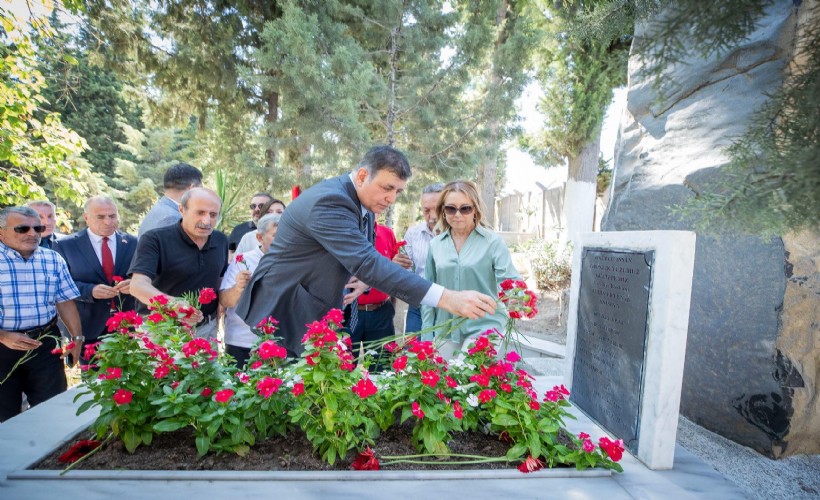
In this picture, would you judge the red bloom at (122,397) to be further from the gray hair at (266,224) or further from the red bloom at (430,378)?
the gray hair at (266,224)

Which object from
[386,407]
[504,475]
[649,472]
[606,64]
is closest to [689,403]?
[649,472]

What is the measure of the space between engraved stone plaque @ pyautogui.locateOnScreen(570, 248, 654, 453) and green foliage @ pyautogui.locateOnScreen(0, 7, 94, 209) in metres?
5.17

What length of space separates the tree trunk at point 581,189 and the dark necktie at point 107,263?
973cm

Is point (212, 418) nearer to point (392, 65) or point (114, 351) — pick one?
point (114, 351)

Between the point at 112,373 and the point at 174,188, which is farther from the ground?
the point at 174,188

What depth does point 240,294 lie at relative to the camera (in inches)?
112

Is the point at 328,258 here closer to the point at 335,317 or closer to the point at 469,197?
the point at 335,317

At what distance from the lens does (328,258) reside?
8.16ft

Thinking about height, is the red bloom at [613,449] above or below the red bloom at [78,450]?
above

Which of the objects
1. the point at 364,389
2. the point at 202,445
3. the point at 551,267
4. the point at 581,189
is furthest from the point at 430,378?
the point at 581,189

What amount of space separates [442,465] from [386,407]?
Result: 0.33 m

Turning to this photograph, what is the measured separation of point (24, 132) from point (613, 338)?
237 inches

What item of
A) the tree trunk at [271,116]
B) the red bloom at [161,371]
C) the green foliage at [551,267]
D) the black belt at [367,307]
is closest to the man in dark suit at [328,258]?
the red bloom at [161,371]

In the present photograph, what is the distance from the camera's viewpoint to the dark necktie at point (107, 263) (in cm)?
384
